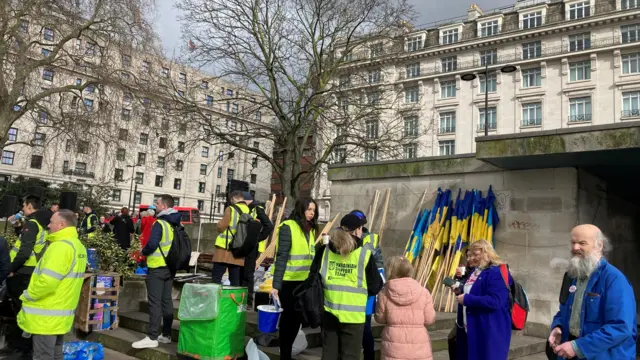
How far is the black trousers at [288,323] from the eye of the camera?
504 cm

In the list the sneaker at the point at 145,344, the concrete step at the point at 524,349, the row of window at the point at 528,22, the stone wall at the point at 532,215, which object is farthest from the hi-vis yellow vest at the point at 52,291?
the row of window at the point at 528,22

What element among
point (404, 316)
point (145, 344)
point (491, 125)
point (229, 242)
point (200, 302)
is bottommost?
point (145, 344)

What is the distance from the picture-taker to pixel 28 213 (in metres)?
6.35

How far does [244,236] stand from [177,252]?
0.93 metres

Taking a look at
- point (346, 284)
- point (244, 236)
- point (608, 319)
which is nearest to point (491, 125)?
point (244, 236)

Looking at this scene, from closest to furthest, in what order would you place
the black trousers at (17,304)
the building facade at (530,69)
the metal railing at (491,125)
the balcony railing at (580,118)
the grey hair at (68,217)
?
the grey hair at (68,217)
the black trousers at (17,304)
the building facade at (530,69)
the balcony railing at (580,118)
the metal railing at (491,125)

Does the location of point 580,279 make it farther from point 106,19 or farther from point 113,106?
point 106,19

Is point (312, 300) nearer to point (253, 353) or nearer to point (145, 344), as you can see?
point (253, 353)

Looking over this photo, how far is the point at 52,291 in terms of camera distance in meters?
4.39

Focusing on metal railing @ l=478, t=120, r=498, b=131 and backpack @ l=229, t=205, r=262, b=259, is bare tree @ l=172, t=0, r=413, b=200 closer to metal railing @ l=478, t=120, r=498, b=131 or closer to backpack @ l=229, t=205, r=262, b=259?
backpack @ l=229, t=205, r=262, b=259

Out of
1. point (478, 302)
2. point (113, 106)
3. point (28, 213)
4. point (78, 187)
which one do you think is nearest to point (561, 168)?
point (478, 302)

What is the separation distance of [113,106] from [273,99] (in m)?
6.64

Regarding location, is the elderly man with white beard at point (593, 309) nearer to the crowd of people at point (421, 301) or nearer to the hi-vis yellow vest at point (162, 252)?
the crowd of people at point (421, 301)

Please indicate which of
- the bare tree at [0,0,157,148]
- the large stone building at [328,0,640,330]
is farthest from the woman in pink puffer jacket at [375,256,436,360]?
the bare tree at [0,0,157,148]
